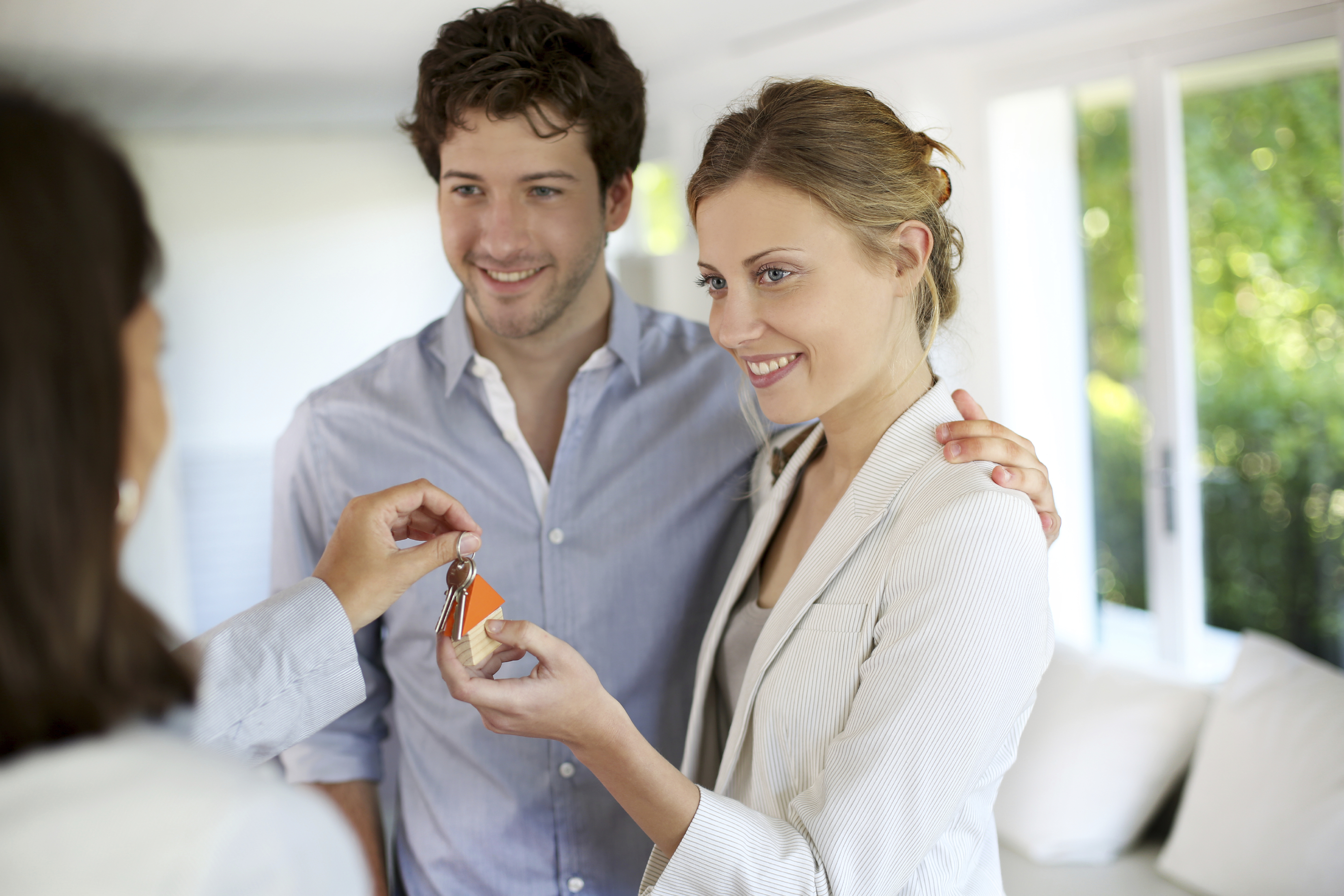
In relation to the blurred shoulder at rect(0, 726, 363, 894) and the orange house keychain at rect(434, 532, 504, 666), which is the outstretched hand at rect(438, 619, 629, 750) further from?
the blurred shoulder at rect(0, 726, 363, 894)

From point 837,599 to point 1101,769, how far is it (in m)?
1.83

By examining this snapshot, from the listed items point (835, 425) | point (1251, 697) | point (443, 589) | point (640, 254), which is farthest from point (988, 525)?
point (640, 254)

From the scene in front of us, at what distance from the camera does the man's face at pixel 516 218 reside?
1.52 meters

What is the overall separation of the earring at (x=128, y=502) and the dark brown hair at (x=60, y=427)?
23 millimetres

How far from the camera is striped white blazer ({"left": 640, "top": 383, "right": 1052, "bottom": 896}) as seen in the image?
3.29ft

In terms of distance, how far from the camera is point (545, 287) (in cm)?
156

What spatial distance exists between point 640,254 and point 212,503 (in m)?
2.78

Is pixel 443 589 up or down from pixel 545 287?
down

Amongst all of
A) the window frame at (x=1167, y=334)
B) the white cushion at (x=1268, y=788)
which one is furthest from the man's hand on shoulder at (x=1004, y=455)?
the window frame at (x=1167, y=334)

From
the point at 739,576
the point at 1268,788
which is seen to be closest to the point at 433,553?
the point at 739,576

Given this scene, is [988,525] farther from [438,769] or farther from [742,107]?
[438,769]

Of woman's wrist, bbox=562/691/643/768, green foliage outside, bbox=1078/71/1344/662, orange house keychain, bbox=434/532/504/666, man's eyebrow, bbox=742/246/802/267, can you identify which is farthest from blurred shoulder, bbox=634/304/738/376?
green foliage outside, bbox=1078/71/1344/662

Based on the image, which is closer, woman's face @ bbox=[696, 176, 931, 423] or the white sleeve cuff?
the white sleeve cuff

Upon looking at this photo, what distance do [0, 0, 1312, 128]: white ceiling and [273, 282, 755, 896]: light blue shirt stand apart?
6.85 feet
